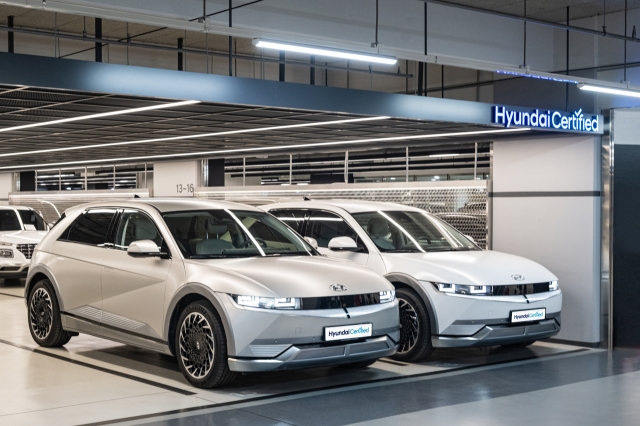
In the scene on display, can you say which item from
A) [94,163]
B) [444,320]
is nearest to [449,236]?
[444,320]

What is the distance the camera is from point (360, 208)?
9562mm

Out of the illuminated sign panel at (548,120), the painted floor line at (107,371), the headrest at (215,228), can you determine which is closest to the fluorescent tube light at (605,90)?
the illuminated sign panel at (548,120)

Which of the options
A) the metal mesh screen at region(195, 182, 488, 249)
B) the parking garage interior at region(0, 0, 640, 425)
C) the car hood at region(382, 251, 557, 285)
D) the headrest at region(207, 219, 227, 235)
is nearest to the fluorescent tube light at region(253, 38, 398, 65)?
the parking garage interior at region(0, 0, 640, 425)

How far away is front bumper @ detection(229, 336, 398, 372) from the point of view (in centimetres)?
652

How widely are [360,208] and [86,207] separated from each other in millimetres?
2968

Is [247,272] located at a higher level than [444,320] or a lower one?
higher

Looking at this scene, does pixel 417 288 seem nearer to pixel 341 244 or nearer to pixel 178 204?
pixel 341 244

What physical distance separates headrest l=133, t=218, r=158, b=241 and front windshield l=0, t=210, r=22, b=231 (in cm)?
895

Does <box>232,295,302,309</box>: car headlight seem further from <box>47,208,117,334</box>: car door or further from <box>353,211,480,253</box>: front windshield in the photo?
<box>353,211,480,253</box>: front windshield

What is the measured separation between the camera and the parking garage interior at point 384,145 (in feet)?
21.9

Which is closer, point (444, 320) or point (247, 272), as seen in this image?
point (247, 272)

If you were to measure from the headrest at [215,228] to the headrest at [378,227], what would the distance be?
2068 millimetres

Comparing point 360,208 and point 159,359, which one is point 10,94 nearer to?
point 159,359

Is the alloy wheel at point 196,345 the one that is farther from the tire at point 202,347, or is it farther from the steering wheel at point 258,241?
the steering wheel at point 258,241
